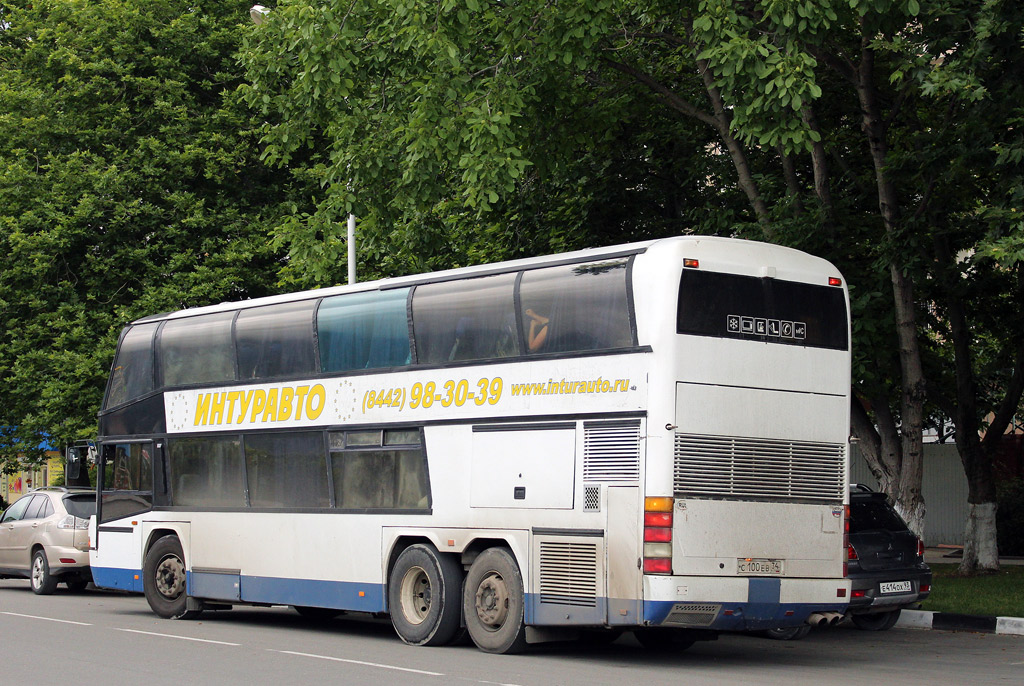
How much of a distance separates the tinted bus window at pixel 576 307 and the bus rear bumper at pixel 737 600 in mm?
2199

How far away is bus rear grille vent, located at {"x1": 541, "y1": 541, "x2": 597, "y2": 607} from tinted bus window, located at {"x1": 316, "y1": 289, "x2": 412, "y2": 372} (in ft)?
9.59

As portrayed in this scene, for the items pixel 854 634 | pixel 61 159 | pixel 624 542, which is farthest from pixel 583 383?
pixel 61 159

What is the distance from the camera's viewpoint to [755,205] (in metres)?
18.7

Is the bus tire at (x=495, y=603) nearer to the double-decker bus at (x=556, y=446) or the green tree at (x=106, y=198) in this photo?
the double-decker bus at (x=556, y=446)

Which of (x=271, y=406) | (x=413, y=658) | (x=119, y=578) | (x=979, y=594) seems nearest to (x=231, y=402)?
(x=271, y=406)

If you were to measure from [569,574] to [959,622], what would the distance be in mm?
6531

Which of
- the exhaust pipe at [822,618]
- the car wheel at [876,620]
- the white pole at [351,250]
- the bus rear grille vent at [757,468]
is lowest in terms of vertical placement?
the car wheel at [876,620]

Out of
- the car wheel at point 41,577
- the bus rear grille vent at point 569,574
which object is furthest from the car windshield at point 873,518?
the car wheel at point 41,577

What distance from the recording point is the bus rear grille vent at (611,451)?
12.0 meters

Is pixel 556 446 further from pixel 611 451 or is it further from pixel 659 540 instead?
pixel 659 540

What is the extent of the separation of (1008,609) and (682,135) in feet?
30.0

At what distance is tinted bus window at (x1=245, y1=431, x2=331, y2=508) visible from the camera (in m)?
15.4

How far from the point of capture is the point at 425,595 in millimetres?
14078

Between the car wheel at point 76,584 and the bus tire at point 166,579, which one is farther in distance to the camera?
the car wheel at point 76,584
